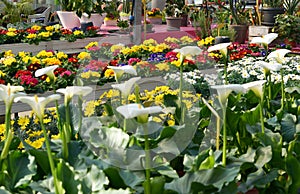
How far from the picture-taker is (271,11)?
787cm

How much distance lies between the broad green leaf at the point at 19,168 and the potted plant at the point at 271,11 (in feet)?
23.5

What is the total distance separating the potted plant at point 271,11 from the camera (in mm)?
7881

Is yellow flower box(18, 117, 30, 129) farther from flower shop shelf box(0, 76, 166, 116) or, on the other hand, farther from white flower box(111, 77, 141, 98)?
white flower box(111, 77, 141, 98)

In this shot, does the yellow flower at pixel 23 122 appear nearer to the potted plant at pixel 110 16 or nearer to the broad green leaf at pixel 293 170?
the broad green leaf at pixel 293 170

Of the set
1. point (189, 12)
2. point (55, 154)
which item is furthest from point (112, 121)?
point (189, 12)

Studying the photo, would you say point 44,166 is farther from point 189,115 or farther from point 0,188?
point 189,115

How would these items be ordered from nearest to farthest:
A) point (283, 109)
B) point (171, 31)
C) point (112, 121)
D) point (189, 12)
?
point (112, 121)
point (283, 109)
point (171, 31)
point (189, 12)

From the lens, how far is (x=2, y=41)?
538 centimetres

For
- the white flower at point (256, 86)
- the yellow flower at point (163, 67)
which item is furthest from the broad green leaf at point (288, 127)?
the yellow flower at point (163, 67)

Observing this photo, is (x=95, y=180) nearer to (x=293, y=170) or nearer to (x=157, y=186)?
(x=157, y=186)

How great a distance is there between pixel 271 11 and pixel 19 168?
7.24 meters

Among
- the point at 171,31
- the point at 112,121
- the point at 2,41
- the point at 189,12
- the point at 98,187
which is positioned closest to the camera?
the point at 98,187

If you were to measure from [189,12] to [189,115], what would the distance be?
8390 mm

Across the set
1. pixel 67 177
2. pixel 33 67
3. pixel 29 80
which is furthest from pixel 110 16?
pixel 67 177
